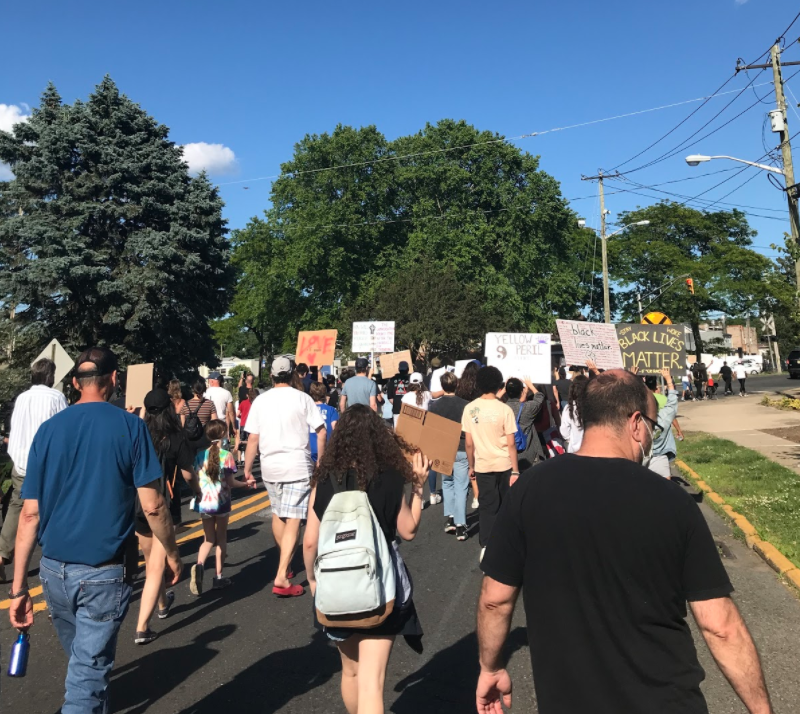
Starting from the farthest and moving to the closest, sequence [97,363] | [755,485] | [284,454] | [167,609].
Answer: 1. [755,485]
2. [284,454]
3. [167,609]
4. [97,363]

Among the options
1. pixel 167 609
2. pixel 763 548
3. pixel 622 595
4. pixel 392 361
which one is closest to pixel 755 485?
pixel 763 548

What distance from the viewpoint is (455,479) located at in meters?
9.09

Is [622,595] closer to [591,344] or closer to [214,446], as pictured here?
[214,446]

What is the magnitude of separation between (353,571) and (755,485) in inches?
366

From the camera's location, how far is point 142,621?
5.54 m

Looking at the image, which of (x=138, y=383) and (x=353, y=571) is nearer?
Answer: (x=353, y=571)

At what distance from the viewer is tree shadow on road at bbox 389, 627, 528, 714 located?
14.4 ft

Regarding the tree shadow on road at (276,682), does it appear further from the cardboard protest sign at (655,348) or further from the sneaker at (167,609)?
the cardboard protest sign at (655,348)

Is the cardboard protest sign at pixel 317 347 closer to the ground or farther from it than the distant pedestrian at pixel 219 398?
farther from it

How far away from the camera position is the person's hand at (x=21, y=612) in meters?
3.57

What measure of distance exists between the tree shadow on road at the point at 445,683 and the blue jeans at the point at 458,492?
347 centimetres

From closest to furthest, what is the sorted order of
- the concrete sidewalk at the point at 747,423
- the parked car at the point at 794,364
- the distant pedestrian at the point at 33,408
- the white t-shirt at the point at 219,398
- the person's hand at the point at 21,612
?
the person's hand at the point at 21,612, the distant pedestrian at the point at 33,408, the white t-shirt at the point at 219,398, the concrete sidewalk at the point at 747,423, the parked car at the point at 794,364

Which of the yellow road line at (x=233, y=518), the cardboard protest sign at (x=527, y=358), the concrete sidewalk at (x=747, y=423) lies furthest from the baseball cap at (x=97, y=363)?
the concrete sidewalk at (x=747, y=423)

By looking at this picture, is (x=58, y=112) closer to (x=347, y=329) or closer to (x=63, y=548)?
(x=347, y=329)
